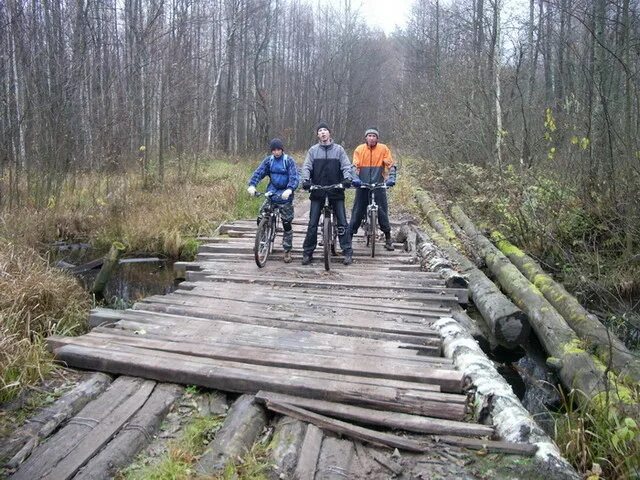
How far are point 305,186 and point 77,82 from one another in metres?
7.69

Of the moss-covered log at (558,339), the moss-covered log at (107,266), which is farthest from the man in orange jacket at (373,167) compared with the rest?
A: the moss-covered log at (107,266)

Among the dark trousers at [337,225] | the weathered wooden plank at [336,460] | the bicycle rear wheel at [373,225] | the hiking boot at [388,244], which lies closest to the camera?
the weathered wooden plank at [336,460]

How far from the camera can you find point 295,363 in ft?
14.4

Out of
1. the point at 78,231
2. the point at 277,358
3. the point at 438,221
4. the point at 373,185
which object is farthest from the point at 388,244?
the point at 78,231

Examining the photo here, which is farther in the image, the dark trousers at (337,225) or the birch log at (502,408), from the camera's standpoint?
the dark trousers at (337,225)

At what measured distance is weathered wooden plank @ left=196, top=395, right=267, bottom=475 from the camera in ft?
10.4

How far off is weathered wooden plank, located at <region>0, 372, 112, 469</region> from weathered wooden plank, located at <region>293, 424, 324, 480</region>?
5.42ft

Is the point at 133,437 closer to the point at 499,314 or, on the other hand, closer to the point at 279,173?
the point at 499,314

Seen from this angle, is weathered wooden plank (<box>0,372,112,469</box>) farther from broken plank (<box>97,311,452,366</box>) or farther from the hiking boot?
the hiking boot

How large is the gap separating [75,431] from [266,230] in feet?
17.1

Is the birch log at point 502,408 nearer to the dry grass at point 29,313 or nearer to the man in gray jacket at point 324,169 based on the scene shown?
the dry grass at point 29,313

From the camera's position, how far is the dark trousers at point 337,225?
8094 mm

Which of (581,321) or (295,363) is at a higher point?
(295,363)

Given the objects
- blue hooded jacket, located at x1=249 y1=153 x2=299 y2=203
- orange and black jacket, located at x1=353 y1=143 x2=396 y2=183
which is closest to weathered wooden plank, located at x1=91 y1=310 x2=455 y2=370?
blue hooded jacket, located at x1=249 y1=153 x2=299 y2=203
